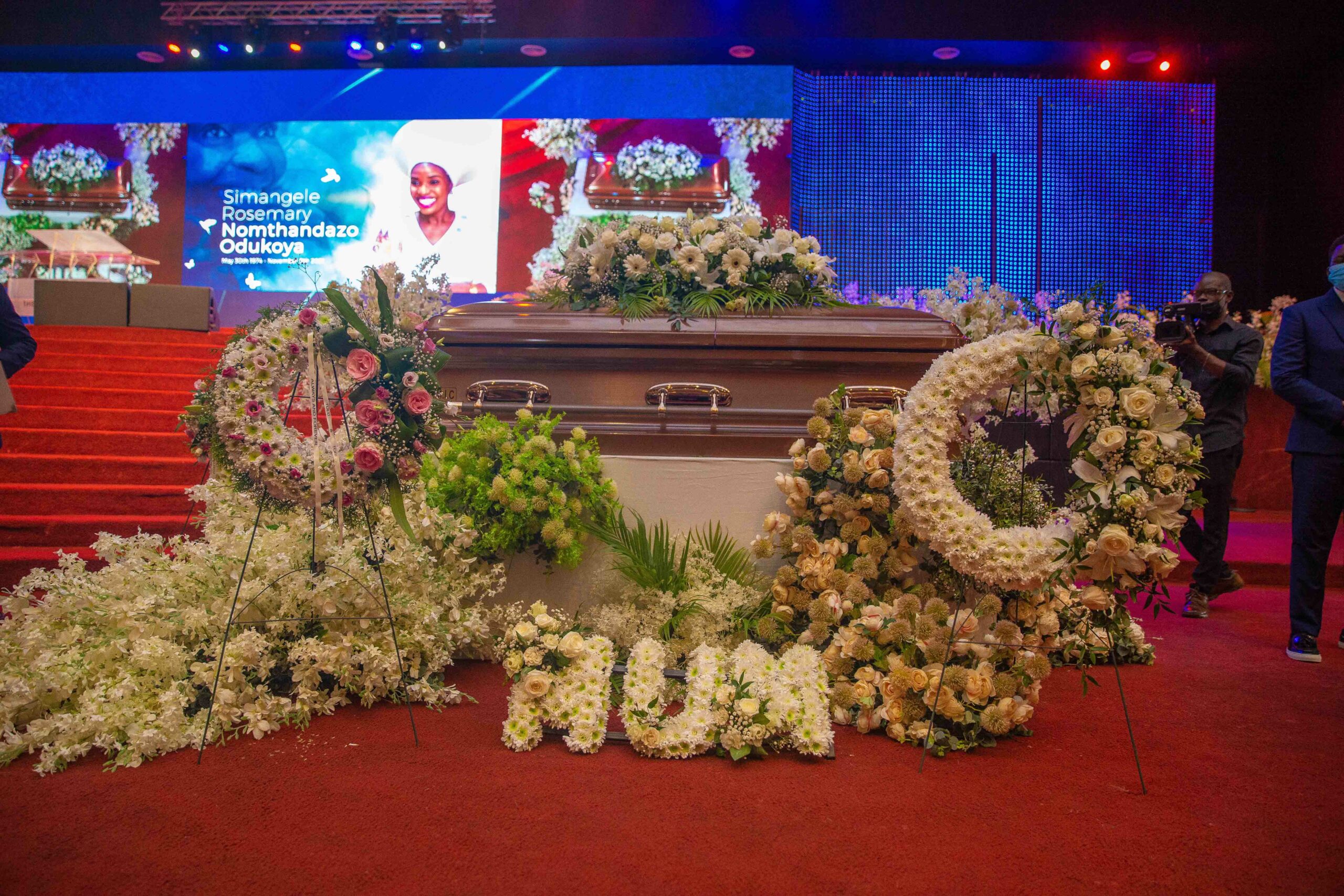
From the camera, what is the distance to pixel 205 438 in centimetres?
246

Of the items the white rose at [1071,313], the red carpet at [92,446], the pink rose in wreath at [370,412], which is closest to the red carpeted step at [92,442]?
the red carpet at [92,446]

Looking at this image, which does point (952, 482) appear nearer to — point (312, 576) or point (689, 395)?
point (689, 395)

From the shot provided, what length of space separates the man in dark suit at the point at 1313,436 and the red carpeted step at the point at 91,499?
518 cm

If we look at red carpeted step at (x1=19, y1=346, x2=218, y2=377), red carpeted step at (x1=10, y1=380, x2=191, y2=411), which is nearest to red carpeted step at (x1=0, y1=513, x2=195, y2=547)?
red carpeted step at (x1=10, y1=380, x2=191, y2=411)

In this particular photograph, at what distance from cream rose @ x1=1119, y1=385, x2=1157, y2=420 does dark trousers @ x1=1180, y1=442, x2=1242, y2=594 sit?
6.28ft

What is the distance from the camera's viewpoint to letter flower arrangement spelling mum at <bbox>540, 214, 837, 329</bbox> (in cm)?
333

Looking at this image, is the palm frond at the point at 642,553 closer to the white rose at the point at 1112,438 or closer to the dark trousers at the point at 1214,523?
the white rose at the point at 1112,438

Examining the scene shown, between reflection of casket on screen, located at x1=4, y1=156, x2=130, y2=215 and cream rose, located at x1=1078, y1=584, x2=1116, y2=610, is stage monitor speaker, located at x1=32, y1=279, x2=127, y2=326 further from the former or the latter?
cream rose, located at x1=1078, y1=584, x2=1116, y2=610

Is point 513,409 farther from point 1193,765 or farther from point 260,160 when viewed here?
point 260,160

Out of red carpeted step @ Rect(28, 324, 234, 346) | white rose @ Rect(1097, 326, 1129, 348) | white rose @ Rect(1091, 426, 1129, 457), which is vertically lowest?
white rose @ Rect(1091, 426, 1129, 457)

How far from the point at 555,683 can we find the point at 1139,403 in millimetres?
1678

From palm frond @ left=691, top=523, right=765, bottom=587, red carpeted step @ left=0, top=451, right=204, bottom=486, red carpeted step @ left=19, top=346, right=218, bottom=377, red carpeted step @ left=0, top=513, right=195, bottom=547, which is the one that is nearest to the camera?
palm frond @ left=691, top=523, right=765, bottom=587

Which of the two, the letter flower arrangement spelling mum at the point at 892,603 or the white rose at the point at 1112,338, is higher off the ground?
the white rose at the point at 1112,338

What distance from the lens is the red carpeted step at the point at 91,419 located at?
5.17m
